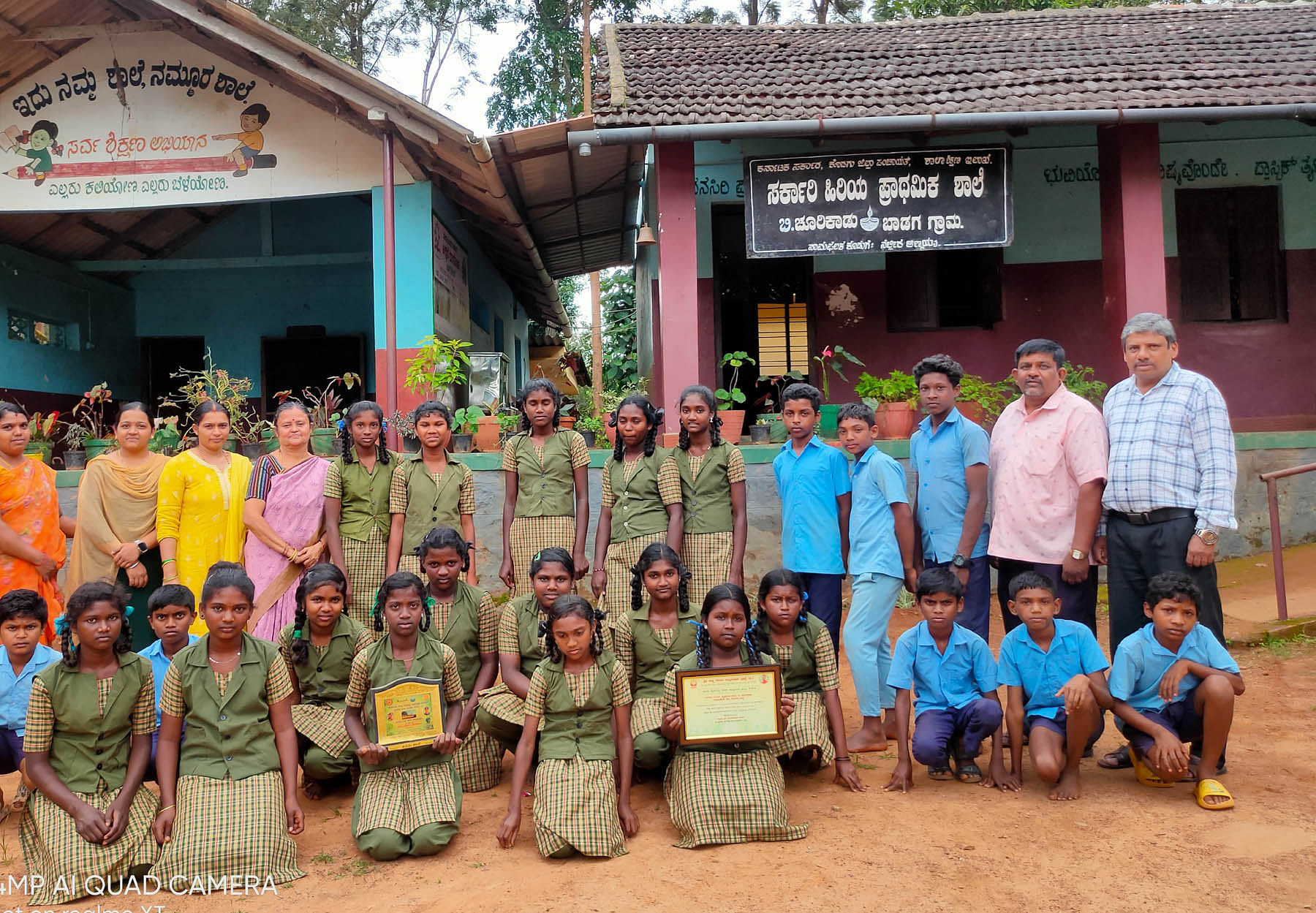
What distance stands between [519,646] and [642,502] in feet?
3.12

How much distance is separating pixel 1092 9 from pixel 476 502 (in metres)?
8.67

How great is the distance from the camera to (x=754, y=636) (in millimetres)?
3904

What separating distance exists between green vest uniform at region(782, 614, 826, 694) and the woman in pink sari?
2.37m

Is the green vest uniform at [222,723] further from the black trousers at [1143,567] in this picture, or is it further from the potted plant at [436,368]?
the potted plant at [436,368]

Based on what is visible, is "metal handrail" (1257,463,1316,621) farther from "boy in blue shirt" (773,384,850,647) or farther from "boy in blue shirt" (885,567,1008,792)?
"boy in blue shirt" (773,384,850,647)

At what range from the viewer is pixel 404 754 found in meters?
3.64

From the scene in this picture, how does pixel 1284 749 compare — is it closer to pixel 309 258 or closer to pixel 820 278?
pixel 820 278

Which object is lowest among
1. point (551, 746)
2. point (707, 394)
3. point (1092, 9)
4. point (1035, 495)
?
point (551, 746)

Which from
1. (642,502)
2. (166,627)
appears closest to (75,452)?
(166,627)

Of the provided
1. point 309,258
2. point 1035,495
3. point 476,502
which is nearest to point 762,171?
point 476,502

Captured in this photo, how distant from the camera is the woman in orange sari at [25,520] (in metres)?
4.76

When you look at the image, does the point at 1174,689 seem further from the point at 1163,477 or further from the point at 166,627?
the point at 166,627

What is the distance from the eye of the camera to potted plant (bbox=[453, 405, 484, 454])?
25.1ft

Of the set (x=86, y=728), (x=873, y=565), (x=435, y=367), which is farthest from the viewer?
(x=435, y=367)
